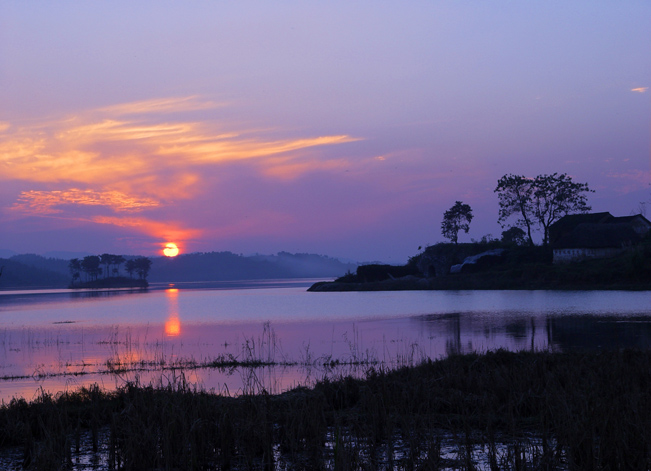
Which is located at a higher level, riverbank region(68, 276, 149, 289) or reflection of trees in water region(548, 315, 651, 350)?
riverbank region(68, 276, 149, 289)

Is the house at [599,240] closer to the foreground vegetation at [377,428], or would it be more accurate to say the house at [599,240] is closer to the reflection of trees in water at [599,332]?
the reflection of trees in water at [599,332]

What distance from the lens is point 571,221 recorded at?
3383 inches

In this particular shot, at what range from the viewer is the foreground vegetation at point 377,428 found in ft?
23.6

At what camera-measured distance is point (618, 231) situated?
7481 cm

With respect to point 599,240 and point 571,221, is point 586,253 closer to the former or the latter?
point 599,240

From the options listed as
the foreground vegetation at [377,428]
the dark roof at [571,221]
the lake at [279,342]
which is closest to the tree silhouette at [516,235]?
the dark roof at [571,221]

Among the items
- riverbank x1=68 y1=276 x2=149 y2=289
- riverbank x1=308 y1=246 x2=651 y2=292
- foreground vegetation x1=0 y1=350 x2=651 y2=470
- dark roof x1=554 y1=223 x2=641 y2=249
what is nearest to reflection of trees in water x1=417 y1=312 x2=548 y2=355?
foreground vegetation x1=0 y1=350 x2=651 y2=470

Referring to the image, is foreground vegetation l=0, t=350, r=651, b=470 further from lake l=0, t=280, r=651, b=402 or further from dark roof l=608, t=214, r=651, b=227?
dark roof l=608, t=214, r=651, b=227

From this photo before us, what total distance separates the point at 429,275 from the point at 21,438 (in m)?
85.0

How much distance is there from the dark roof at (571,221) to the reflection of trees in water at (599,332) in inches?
2194

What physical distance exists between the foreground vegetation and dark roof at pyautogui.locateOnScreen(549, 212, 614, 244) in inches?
3060

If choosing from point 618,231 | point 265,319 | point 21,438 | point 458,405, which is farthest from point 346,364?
point 618,231

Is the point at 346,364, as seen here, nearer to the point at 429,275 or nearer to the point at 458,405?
the point at 458,405

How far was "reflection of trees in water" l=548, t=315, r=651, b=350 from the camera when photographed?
69.6ft
